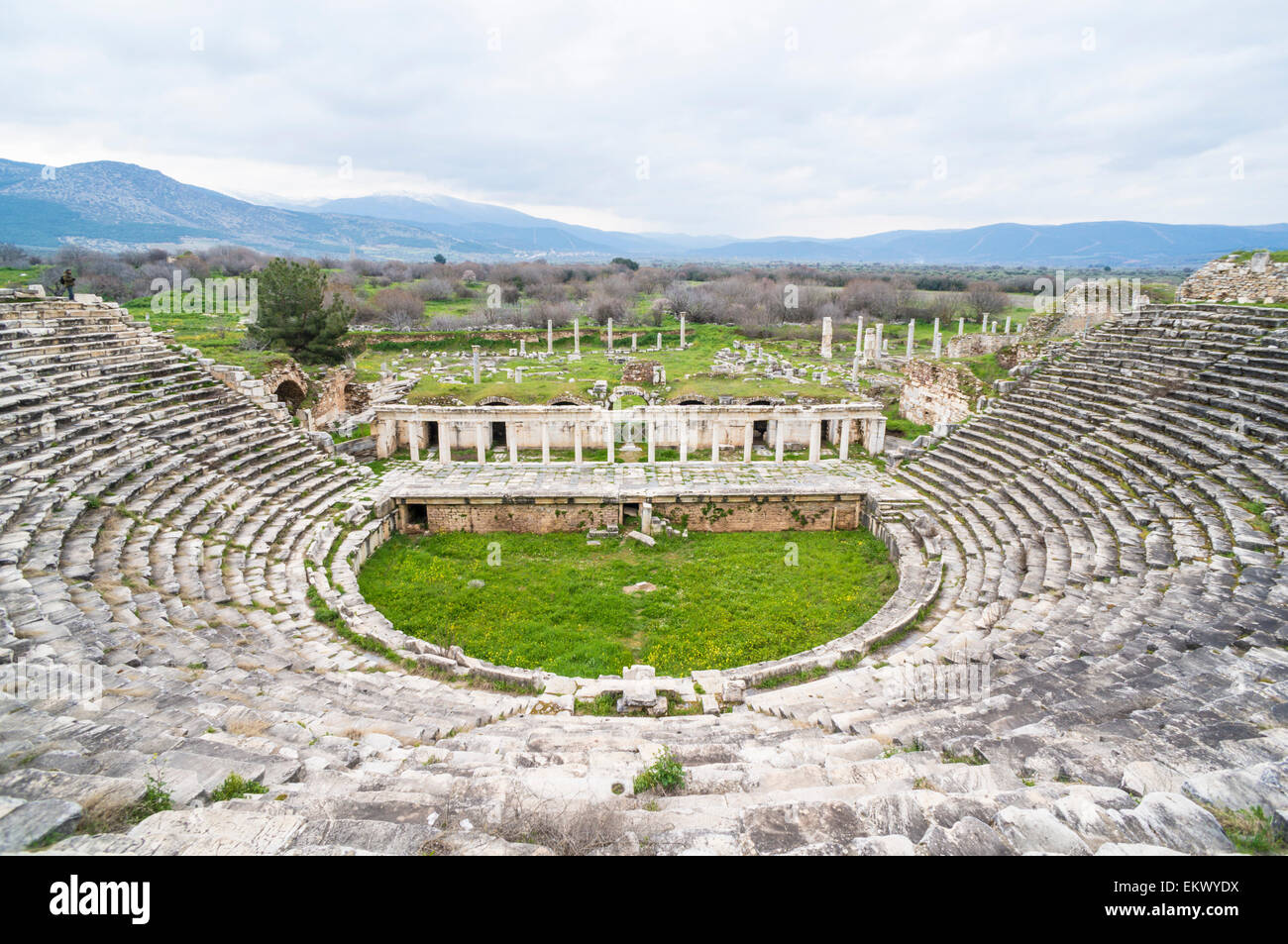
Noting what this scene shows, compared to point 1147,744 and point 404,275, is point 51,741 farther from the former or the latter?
point 404,275

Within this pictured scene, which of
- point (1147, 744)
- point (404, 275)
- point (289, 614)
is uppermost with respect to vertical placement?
point (404, 275)

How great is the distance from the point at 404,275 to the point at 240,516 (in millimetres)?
81852

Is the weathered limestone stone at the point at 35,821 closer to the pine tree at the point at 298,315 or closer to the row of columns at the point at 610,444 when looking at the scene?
the row of columns at the point at 610,444

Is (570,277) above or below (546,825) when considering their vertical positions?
above

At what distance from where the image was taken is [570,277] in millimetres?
91250

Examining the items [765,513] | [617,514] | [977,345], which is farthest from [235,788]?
[977,345]

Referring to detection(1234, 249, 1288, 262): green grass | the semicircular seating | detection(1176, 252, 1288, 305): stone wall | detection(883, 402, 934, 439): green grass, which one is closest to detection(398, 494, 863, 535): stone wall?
the semicircular seating

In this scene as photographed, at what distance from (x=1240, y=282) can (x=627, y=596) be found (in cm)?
1930

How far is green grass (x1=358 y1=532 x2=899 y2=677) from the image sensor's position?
1134 cm

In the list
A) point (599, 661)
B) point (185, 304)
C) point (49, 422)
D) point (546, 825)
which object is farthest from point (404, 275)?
point (546, 825)

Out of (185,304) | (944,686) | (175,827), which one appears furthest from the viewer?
(185,304)

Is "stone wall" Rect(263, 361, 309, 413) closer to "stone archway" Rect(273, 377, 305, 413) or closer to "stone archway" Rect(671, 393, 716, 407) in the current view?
"stone archway" Rect(273, 377, 305, 413)

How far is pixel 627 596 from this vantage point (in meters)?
13.7

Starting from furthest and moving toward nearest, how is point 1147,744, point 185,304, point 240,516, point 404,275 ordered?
point 404,275, point 185,304, point 240,516, point 1147,744
